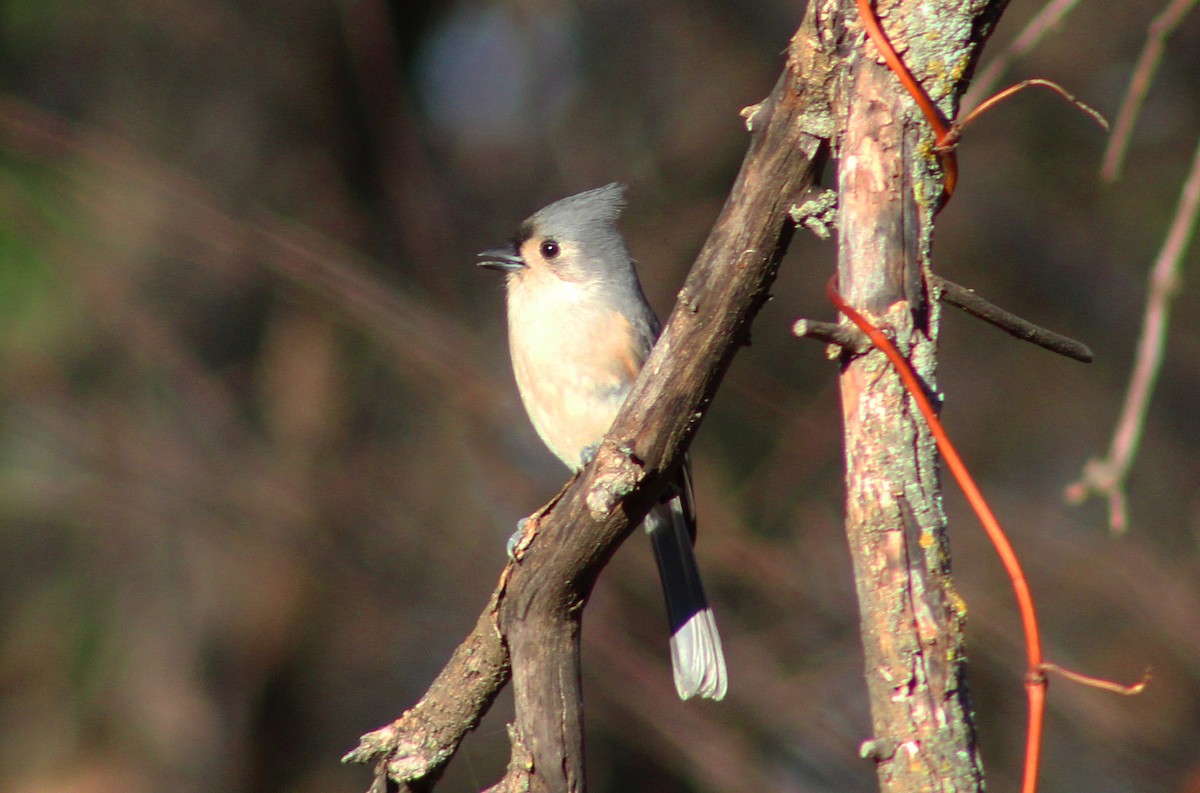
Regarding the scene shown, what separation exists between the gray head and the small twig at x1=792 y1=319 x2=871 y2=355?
2048 mm

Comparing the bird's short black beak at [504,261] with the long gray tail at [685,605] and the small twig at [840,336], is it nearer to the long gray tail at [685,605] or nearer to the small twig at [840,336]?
the long gray tail at [685,605]

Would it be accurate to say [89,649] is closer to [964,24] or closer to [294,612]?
[294,612]

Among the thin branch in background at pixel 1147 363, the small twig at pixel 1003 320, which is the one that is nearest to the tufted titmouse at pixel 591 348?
the thin branch in background at pixel 1147 363

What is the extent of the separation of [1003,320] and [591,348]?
180 centimetres

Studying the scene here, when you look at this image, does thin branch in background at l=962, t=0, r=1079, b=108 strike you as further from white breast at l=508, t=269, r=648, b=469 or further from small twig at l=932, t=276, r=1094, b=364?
white breast at l=508, t=269, r=648, b=469

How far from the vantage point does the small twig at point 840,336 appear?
1478 mm

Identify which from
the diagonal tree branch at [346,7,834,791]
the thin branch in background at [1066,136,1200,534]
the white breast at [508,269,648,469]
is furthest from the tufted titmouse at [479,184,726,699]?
the thin branch in background at [1066,136,1200,534]

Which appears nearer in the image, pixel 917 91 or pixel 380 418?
pixel 917 91

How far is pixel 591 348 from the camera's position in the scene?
3.32 metres

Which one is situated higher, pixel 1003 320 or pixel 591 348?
pixel 591 348

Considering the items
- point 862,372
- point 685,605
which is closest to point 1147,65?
point 862,372

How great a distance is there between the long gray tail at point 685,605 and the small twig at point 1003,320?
1.47 meters

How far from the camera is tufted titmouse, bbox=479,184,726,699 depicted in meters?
3.31

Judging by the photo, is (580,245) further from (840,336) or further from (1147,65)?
(840,336)
